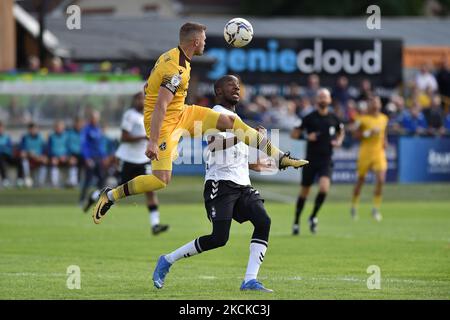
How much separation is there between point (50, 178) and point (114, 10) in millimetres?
35109

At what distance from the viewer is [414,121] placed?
114ft

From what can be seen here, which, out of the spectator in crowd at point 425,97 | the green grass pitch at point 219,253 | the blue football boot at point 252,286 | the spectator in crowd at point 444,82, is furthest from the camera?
the spectator in crowd at point 444,82

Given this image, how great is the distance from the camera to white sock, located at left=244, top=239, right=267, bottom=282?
11836 millimetres

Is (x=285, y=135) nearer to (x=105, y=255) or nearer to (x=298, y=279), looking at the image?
(x=105, y=255)

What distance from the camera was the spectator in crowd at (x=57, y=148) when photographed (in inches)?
1302

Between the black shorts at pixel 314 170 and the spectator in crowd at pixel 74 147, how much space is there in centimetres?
1365

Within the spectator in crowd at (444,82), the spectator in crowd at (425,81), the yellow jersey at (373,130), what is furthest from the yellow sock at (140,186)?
the spectator in crowd at (444,82)

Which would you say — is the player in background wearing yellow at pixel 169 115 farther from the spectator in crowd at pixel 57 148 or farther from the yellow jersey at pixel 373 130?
the spectator in crowd at pixel 57 148

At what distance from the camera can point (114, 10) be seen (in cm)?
6756

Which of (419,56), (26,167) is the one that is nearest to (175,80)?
(26,167)

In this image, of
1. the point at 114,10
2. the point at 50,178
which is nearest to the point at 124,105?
the point at 50,178

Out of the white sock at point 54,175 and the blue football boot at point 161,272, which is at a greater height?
the blue football boot at point 161,272

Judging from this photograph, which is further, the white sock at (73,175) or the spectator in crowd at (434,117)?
the spectator in crowd at (434,117)

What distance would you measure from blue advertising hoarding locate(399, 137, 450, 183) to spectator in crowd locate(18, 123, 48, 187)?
1059cm
